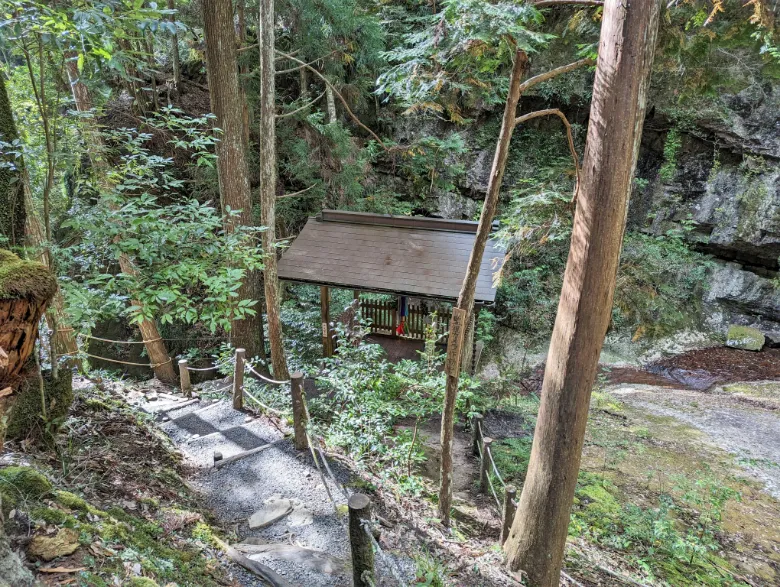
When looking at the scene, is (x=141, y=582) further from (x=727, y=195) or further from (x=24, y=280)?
(x=727, y=195)

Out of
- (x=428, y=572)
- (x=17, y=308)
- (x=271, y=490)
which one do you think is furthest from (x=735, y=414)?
(x=17, y=308)

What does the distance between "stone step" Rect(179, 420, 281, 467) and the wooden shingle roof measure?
3.75 meters

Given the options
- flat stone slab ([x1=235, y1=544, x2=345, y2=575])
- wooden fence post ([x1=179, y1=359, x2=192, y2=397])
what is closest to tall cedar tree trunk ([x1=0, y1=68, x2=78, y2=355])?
flat stone slab ([x1=235, y1=544, x2=345, y2=575])

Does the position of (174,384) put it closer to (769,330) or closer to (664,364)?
(664,364)

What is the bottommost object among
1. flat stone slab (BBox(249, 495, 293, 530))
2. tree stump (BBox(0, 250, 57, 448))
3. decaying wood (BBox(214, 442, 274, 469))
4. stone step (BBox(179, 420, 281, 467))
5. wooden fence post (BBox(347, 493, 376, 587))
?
stone step (BBox(179, 420, 281, 467))

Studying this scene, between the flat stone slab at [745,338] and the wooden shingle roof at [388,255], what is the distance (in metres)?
9.93

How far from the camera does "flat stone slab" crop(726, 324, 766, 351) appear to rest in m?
13.7

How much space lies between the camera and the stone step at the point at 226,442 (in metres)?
5.74

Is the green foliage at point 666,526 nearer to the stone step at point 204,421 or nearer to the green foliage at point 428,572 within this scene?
the green foliage at point 428,572

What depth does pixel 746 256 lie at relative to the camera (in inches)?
593

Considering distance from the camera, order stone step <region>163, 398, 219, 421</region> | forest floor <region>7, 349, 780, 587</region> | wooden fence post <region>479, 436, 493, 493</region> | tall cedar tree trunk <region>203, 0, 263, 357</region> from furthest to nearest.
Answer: tall cedar tree trunk <region>203, 0, 263, 357</region> < stone step <region>163, 398, 219, 421</region> < wooden fence post <region>479, 436, 493, 493</region> < forest floor <region>7, 349, 780, 587</region>

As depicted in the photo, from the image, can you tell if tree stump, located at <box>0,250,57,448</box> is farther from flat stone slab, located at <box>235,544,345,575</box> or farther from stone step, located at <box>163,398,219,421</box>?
stone step, located at <box>163,398,219,421</box>

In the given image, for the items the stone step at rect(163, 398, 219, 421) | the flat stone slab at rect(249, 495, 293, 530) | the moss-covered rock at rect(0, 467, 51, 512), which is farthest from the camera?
the stone step at rect(163, 398, 219, 421)

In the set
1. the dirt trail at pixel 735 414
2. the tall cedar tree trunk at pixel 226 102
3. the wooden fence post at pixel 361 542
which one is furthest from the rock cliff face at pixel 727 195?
the wooden fence post at pixel 361 542
